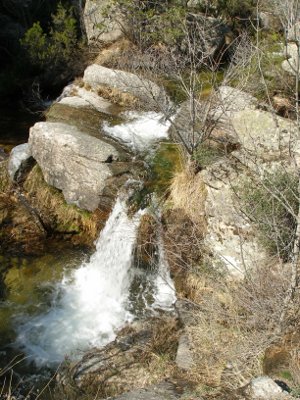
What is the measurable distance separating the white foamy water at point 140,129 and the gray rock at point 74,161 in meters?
0.88

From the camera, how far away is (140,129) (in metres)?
9.23

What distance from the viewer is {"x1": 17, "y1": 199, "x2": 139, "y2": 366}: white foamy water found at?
6191 millimetres

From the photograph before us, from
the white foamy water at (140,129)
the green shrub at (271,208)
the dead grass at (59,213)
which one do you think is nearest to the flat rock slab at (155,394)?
the green shrub at (271,208)

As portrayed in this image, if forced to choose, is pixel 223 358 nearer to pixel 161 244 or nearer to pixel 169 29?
pixel 161 244

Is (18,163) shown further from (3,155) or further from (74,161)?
(74,161)

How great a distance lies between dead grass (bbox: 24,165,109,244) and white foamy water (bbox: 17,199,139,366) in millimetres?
268

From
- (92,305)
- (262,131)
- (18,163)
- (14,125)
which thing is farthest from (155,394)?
(14,125)

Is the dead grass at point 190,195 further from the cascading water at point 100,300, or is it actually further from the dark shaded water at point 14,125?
the dark shaded water at point 14,125

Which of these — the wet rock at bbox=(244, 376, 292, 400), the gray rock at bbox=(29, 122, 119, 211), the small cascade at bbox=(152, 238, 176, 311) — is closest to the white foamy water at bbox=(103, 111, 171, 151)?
the gray rock at bbox=(29, 122, 119, 211)

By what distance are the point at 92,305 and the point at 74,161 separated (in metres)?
2.52

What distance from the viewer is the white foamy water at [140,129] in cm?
876

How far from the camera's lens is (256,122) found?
6.98m

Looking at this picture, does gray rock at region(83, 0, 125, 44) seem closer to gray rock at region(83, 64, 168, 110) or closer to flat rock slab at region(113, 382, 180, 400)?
gray rock at region(83, 64, 168, 110)

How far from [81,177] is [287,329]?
4.31m
